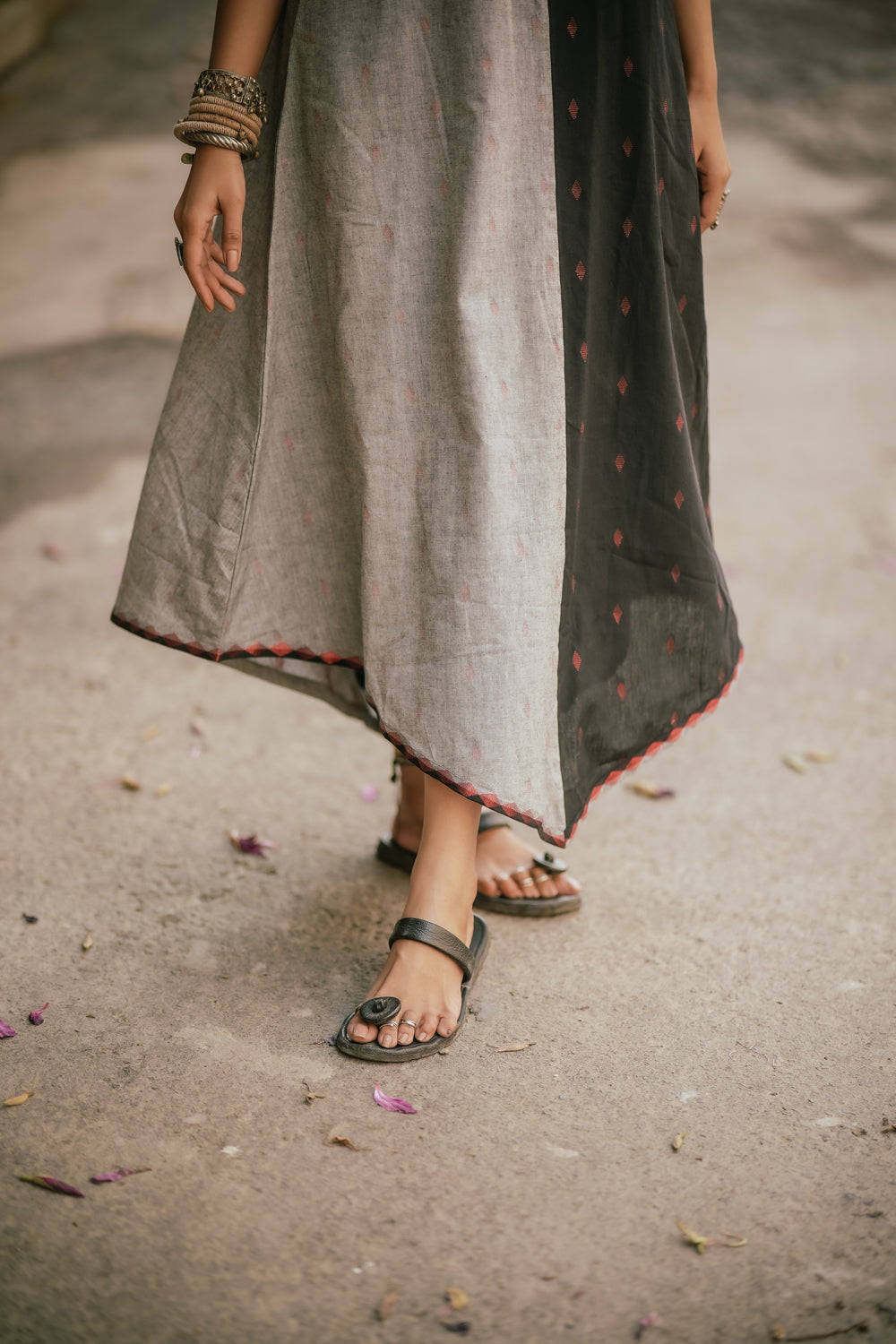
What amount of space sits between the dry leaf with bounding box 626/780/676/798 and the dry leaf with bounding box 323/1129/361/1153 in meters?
0.99

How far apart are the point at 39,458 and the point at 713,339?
272cm

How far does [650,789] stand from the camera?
206cm

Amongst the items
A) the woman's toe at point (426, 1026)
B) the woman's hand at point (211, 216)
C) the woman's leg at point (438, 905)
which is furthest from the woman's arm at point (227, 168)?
the woman's toe at point (426, 1026)

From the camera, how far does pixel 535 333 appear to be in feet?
4.26

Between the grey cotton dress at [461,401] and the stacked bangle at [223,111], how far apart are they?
0.17 feet

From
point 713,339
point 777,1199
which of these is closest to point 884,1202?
point 777,1199

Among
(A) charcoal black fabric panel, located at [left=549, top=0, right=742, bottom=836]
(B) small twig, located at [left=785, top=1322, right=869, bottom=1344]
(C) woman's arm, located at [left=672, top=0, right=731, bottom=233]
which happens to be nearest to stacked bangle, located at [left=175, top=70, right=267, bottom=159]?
(A) charcoal black fabric panel, located at [left=549, top=0, right=742, bottom=836]

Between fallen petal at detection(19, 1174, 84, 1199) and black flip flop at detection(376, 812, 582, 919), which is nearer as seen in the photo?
fallen petal at detection(19, 1174, 84, 1199)

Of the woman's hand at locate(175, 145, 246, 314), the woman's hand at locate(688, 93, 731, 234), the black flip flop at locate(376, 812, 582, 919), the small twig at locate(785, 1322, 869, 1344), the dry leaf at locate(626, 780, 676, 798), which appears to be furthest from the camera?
the dry leaf at locate(626, 780, 676, 798)

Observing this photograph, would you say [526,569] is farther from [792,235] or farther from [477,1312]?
[792,235]

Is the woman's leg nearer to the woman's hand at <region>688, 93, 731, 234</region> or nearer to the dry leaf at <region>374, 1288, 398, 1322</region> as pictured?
the dry leaf at <region>374, 1288, 398, 1322</region>

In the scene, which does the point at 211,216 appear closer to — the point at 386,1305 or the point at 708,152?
the point at 708,152

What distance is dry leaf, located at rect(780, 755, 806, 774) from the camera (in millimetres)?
2125

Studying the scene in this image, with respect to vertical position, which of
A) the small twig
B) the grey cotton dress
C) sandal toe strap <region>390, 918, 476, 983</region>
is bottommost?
the small twig
